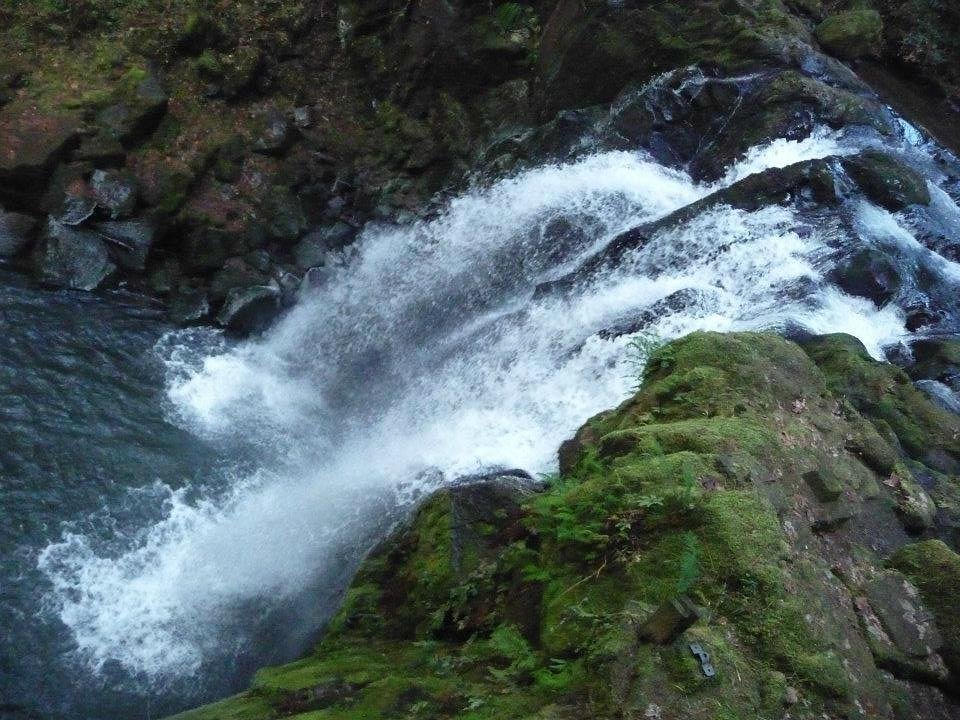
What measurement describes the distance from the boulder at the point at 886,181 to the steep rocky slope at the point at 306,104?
1316mm

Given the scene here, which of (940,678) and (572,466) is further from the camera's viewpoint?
(572,466)

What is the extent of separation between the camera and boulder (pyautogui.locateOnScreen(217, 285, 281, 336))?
1232 cm

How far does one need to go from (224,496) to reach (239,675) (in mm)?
2448

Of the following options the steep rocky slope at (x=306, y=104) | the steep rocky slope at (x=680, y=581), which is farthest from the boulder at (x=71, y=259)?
the steep rocky slope at (x=680, y=581)

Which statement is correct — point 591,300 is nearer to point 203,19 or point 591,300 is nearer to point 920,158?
point 920,158

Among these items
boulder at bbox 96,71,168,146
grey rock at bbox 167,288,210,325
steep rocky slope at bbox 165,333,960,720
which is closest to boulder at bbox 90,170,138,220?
boulder at bbox 96,71,168,146

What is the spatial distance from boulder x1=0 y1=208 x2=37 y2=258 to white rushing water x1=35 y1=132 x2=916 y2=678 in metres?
2.96

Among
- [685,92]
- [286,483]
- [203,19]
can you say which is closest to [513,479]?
[286,483]

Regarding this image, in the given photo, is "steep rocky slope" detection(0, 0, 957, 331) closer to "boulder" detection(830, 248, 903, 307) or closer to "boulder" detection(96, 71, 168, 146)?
"boulder" detection(96, 71, 168, 146)

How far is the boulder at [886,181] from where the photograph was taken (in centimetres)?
1132

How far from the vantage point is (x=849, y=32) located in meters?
14.9

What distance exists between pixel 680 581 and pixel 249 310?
990 centimetres

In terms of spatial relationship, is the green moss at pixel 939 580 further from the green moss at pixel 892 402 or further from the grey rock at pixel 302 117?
the grey rock at pixel 302 117

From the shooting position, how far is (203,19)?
14.9 m
